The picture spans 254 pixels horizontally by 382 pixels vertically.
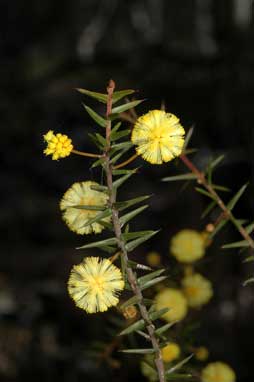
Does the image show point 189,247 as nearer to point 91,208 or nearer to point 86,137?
point 91,208

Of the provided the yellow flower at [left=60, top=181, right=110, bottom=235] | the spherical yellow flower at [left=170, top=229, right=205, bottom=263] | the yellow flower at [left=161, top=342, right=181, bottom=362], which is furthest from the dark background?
the yellow flower at [left=60, top=181, right=110, bottom=235]

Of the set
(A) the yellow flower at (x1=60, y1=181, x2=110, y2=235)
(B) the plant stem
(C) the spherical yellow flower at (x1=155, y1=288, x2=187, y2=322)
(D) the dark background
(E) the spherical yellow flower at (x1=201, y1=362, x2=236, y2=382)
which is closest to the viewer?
(B) the plant stem

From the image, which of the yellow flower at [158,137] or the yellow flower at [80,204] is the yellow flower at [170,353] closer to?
the yellow flower at [80,204]

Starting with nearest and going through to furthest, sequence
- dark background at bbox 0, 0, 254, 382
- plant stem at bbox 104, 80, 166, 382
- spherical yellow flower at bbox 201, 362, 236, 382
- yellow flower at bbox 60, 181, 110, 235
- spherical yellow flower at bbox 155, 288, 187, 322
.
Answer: plant stem at bbox 104, 80, 166, 382 → yellow flower at bbox 60, 181, 110, 235 → spherical yellow flower at bbox 201, 362, 236, 382 → spherical yellow flower at bbox 155, 288, 187, 322 → dark background at bbox 0, 0, 254, 382

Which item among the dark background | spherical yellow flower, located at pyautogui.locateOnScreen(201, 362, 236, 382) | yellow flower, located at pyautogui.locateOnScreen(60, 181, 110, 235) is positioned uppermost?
the dark background

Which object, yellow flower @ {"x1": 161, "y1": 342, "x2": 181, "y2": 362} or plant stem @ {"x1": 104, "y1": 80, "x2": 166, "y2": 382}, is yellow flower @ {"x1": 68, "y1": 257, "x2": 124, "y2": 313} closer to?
plant stem @ {"x1": 104, "y1": 80, "x2": 166, "y2": 382}

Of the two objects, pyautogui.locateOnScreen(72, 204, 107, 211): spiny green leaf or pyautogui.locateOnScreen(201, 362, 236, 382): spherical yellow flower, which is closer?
pyautogui.locateOnScreen(72, 204, 107, 211): spiny green leaf

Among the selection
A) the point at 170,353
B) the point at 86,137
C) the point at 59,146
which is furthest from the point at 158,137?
the point at 86,137
